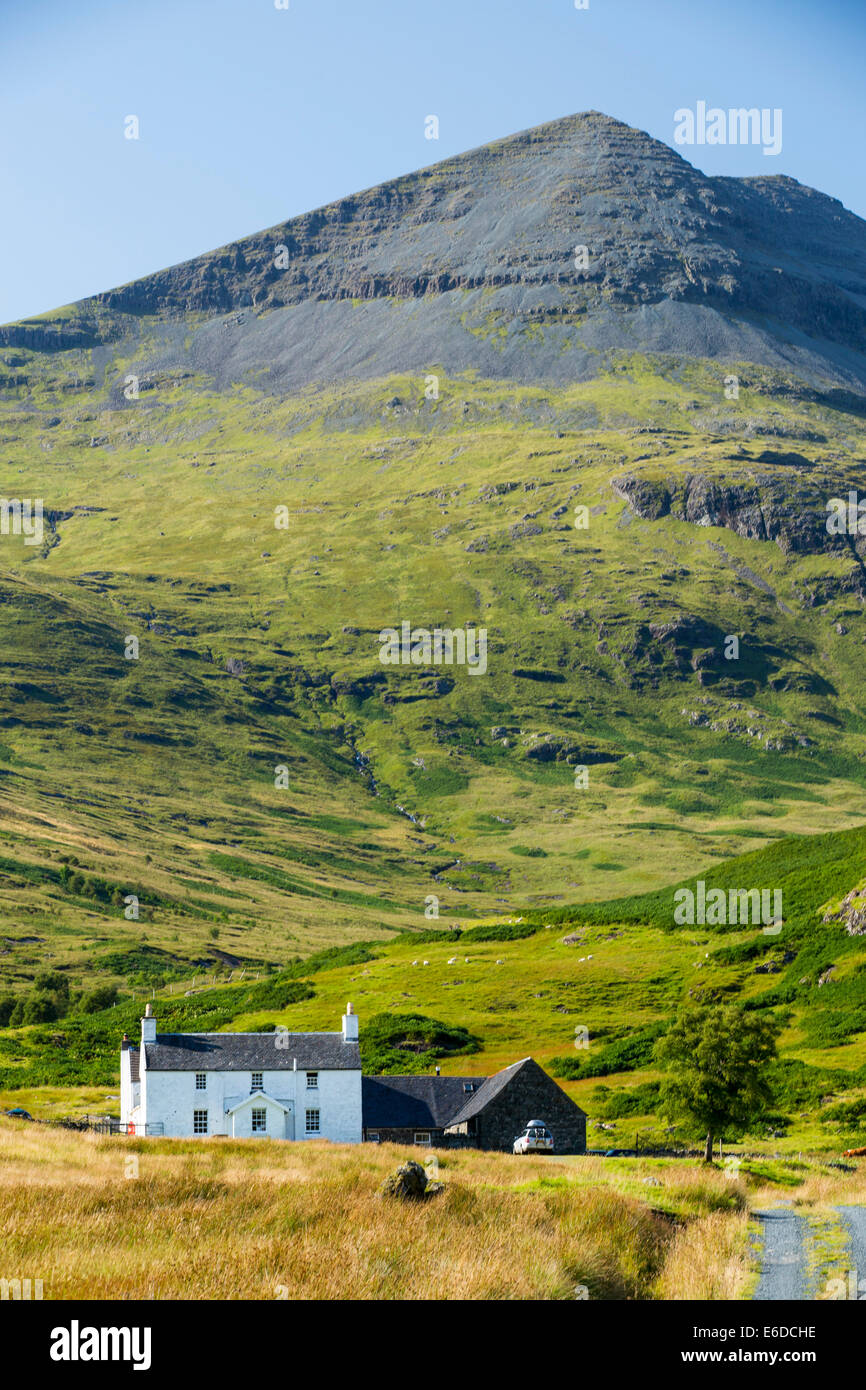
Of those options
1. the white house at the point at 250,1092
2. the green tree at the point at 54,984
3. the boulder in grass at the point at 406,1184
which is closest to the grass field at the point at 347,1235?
the boulder in grass at the point at 406,1184

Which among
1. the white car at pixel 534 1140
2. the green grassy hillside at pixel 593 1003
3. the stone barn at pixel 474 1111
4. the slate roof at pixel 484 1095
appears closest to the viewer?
the white car at pixel 534 1140

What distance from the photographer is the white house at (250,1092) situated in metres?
66.9

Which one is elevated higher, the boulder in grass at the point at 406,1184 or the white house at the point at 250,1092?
the boulder in grass at the point at 406,1184

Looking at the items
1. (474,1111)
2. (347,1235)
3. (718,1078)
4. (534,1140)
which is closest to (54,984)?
(474,1111)

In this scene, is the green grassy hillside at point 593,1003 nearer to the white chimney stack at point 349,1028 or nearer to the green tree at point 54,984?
the green tree at point 54,984

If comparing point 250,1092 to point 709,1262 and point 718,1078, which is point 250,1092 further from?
point 709,1262

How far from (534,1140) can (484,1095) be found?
15.1ft

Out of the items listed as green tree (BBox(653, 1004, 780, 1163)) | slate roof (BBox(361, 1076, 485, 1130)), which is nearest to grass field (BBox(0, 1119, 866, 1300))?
green tree (BBox(653, 1004, 780, 1163))

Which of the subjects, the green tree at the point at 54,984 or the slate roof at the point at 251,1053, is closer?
the slate roof at the point at 251,1053

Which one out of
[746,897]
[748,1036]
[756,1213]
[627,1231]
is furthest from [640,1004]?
[627,1231]

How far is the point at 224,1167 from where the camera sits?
3541cm

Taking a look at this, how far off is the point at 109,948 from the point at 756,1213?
167 m

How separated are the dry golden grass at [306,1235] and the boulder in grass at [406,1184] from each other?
0.41 metres
